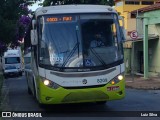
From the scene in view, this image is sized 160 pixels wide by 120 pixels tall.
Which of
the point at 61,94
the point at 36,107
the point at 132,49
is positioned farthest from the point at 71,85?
the point at 132,49

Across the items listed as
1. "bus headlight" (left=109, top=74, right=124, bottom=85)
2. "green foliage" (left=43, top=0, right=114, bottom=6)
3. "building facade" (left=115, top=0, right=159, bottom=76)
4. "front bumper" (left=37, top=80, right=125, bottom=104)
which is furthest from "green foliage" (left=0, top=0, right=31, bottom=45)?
"green foliage" (left=43, top=0, right=114, bottom=6)

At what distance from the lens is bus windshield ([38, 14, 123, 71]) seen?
12172 mm

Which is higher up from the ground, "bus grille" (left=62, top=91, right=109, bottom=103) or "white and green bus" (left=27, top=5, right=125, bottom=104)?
"white and green bus" (left=27, top=5, right=125, bottom=104)

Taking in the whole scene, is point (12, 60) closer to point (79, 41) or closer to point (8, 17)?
point (8, 17)

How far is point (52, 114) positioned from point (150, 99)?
205 inches

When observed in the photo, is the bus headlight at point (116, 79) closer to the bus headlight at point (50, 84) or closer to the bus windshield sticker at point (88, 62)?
the bus windshield sticker at point (88, 62)

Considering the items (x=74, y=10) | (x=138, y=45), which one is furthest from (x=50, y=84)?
(x=138, y=45)

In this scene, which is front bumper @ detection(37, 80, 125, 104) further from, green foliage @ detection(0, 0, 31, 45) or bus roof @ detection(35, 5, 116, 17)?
green foliage @ detection(0, 0, 31, 45)

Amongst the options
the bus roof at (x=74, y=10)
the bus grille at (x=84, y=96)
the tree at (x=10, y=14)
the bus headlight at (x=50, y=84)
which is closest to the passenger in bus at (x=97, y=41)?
the bus roof at (x=74, y=10)

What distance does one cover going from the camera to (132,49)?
3425cm

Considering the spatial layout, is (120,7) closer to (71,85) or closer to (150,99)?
(150,99)

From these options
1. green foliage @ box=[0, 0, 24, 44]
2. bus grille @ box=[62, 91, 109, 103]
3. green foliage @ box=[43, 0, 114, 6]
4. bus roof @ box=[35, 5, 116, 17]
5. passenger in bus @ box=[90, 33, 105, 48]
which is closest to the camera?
bus grille @ box=[62, 91, 109, 103]

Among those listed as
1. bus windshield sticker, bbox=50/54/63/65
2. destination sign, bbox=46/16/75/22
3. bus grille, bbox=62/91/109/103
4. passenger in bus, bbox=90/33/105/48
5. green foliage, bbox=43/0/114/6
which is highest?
green foliage, bbox=43/0/114/6

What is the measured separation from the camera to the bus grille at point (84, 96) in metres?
11.9
